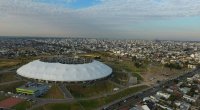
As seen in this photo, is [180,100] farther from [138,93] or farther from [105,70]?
[105,70]

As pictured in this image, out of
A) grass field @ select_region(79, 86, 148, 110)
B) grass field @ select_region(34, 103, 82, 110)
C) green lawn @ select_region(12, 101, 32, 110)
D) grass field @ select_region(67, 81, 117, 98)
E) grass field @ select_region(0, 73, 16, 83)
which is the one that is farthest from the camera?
grass field @ select_region(0, 73, 16, 83)

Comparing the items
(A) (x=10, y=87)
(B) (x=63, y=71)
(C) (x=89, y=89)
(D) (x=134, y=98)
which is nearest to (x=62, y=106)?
(C) (x=89, y=89)

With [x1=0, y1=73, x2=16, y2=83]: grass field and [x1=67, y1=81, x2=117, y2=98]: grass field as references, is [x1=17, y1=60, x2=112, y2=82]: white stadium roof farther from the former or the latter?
[x1=0, y1=73, x2=16, y2=83]: grass field

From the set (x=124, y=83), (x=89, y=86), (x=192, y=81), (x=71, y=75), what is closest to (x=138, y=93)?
(x=124, y=83)

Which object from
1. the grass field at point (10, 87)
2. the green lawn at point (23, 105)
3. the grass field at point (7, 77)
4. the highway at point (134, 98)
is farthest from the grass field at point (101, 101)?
the grass field at point (7, 77)

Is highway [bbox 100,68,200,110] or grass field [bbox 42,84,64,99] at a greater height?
grass field [bbox 42,84,64,99]

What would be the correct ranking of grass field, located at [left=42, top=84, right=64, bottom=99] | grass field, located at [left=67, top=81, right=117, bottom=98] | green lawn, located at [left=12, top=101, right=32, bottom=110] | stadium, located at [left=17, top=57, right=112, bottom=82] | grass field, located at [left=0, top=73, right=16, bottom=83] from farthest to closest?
1. grass field, located at [left=0, top=73, right=16, bottom=83]
2. stadium, located at [left=17, top=57, right=112, bottom=82]
3. grass field, located at [left=67, top=81, right=117, bottom=98]
4. grass field, located at [left=42, top=84, right=64, bottom=99]
5. green lawn, located at [left=12, top=101, right=32, bottom=110]

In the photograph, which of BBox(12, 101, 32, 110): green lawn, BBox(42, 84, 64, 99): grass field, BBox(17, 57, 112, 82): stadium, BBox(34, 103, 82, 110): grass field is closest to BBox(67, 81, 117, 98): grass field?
BBox(17, 57, 112, 82): stadium

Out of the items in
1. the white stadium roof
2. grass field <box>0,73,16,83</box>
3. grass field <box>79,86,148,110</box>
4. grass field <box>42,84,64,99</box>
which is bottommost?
grass field <box>79,86,148,110</box>
